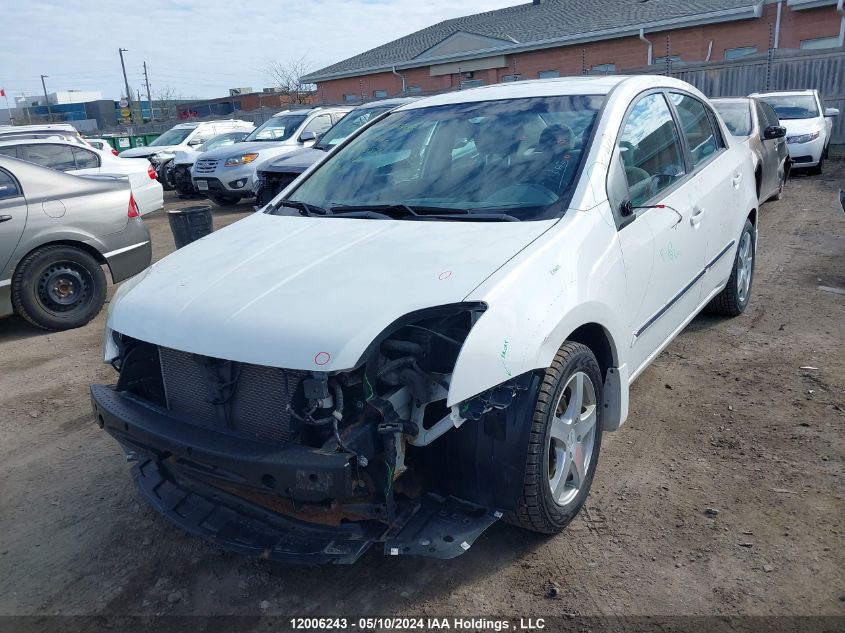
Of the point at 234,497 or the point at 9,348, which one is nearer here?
the point at 234,497

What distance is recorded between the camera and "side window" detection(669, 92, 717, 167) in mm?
4320

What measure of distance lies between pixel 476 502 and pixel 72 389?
3.71 meters

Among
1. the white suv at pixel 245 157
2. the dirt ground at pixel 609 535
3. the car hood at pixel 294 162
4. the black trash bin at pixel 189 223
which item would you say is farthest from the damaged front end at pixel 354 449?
the white suv at pixel 245 157

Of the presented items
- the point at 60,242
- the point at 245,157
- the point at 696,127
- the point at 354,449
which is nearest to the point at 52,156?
the point at 245,157

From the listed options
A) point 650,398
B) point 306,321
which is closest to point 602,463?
point 650,398

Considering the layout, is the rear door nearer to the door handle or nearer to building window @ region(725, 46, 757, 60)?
the door handle

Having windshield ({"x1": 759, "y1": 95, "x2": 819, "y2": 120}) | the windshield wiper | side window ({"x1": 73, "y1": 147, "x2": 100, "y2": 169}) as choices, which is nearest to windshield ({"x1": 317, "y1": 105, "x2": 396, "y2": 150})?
side window ({"x1": 73, "y1": 147, "x2": 100, "y2": 169})

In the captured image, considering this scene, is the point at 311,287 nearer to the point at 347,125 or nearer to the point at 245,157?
the point at 347,125

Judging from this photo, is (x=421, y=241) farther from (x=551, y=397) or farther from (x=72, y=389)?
(x=72, y=389)

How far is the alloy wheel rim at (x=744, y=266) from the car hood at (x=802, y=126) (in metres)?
8.36

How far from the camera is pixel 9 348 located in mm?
6148

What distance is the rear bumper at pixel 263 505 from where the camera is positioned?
234 cm

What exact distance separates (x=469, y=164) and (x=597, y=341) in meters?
1.14

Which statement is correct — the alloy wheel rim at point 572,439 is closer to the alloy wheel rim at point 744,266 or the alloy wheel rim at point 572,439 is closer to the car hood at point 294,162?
the alloy wheel rim at point 744,266
